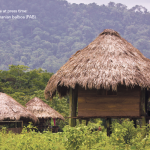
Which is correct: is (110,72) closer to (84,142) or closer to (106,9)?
(84,142)

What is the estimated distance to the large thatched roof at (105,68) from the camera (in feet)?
32.1

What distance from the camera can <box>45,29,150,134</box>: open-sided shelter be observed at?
9820 millimetres

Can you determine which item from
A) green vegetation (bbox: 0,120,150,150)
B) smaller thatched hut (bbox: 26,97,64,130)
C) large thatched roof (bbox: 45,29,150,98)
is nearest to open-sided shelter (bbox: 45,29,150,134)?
large thatched roof (bbox: 45,29,150,98)

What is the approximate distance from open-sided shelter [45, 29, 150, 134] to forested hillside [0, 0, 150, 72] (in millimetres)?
89157

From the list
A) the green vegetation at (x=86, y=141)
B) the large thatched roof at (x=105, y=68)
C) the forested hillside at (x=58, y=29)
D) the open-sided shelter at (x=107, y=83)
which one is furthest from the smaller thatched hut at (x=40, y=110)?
the forested hillside at (x=58, y=29)

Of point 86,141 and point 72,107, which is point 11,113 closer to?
point 72,107

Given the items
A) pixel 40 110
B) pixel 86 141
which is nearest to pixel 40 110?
pixel 40 110

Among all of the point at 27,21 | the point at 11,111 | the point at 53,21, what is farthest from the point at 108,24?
the point at 11,111

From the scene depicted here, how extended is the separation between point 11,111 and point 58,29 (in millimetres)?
126780

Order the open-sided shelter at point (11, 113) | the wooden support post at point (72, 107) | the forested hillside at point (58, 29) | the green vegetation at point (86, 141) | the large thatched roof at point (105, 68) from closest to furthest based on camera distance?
1. the green vegetation at point (86, 141)
2. the large thatched roof at point (105, 68)
3. the wooden support post at point (72, 107)
4. the open-sided shelter at point (11, 113)
5. the forested hillside at point (58, 29)

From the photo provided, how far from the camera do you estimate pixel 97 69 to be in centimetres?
1024

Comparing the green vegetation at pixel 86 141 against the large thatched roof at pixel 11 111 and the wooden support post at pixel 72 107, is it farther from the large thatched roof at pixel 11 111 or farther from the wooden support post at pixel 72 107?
the large thatched roof at pixel 11 111

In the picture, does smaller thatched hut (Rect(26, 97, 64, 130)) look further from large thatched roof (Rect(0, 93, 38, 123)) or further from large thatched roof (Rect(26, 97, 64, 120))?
large thatched roof (Rect(0, 93, 38, 123))

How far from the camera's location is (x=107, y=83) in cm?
966
